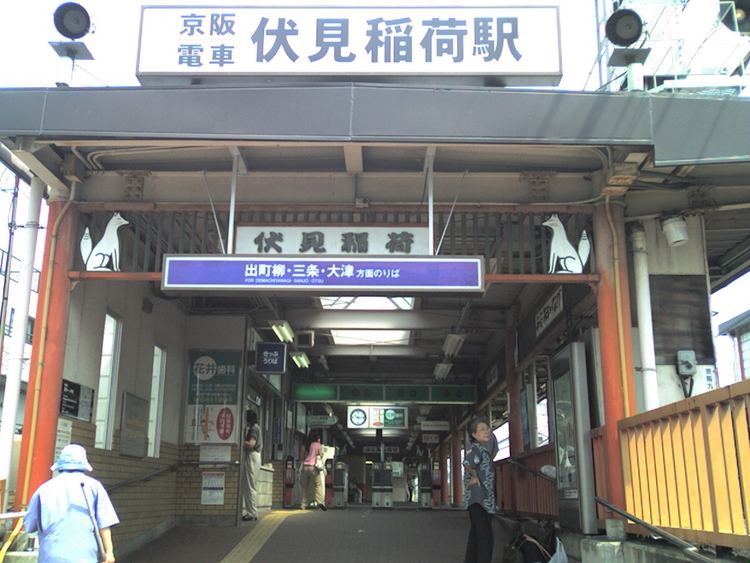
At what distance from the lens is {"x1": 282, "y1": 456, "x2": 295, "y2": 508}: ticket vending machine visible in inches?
645

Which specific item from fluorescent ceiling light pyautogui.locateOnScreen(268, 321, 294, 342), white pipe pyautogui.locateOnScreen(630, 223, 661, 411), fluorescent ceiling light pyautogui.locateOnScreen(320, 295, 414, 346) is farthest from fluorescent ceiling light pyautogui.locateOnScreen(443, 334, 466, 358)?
white pipe pyautogui.locateOnScreen(630, 223, 661, 411)

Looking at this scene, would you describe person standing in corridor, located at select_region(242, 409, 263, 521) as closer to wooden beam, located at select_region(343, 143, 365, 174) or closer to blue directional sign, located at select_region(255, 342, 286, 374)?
blue directional sign, located at select_region(255, 342, 286, 374)

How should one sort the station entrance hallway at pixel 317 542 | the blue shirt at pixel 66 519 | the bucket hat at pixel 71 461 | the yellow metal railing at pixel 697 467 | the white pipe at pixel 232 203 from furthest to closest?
the station entrance hallway at pixel 317 542
the white pipe at pixel 232 203
the bucket hat at pixel 71 461
the blue shirt at pixel 66 519
the yellow metal railing at pixel 697 467

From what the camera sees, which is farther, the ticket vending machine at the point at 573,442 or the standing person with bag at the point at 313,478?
the standing person with bag at the point at 313,478

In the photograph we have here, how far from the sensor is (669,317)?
24.4ft

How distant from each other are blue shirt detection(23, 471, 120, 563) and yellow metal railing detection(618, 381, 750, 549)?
3.89 meters

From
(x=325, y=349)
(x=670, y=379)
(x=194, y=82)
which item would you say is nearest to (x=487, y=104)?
(x=194, y=82)

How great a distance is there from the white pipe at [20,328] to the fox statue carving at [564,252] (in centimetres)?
493

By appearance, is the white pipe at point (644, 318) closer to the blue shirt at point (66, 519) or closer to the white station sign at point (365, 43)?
the white station sign at point (365, 43)

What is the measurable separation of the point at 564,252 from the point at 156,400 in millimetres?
6378

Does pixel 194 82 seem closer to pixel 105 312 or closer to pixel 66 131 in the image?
pixel 66 131

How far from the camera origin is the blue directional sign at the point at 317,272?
6.46 meters

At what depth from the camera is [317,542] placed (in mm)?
9367

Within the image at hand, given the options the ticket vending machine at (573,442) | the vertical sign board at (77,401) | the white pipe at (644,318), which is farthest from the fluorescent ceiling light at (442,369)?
the vertical sign board at (77,401)
